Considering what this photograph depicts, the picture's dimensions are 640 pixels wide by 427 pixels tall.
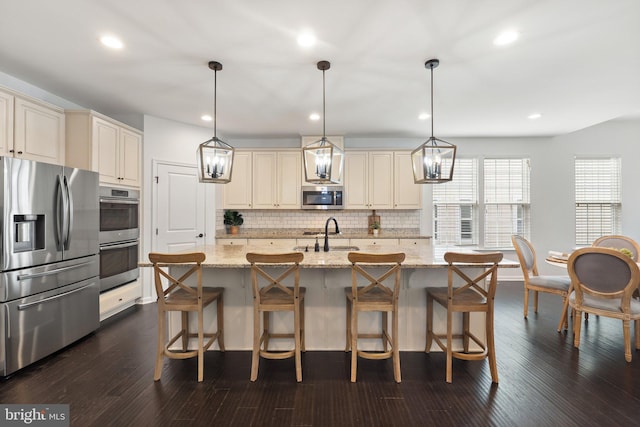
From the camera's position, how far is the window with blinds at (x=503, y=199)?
5566mm

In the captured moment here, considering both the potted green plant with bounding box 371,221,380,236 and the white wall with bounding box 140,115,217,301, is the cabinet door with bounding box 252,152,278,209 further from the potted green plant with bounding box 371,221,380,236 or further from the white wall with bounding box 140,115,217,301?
the potted green plant with bounding box 371,221,380,236

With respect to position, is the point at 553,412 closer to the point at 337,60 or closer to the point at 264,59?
the point at 337,60

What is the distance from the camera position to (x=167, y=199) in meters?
4.49

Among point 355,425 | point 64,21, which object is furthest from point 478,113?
point 64,21

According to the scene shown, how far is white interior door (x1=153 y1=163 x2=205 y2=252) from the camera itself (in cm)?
441

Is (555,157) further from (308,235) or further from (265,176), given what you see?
(265,176)

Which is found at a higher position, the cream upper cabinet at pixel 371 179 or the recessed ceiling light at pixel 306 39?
the recessed ceiling light at pixel 306 39

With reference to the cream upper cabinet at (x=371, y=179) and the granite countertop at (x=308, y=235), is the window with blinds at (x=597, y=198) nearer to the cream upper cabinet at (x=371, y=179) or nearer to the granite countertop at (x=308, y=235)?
the granite countertop at (x=308, y=235)

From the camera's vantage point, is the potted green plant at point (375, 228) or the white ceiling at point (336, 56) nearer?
the white ceiling at point (336, 56)

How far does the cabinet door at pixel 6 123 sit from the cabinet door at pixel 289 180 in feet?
11.0

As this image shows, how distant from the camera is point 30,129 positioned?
291 cm

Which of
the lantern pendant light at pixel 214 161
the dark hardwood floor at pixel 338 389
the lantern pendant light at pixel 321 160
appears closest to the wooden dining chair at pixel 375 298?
the dark hardwood floor at pixel 338 389

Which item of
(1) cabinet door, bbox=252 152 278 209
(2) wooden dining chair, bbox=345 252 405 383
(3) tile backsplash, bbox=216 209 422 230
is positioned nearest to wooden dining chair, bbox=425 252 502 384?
(2) wooden dining chair, bbox=345 252 405 383

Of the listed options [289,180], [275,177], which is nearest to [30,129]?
[275,177]
